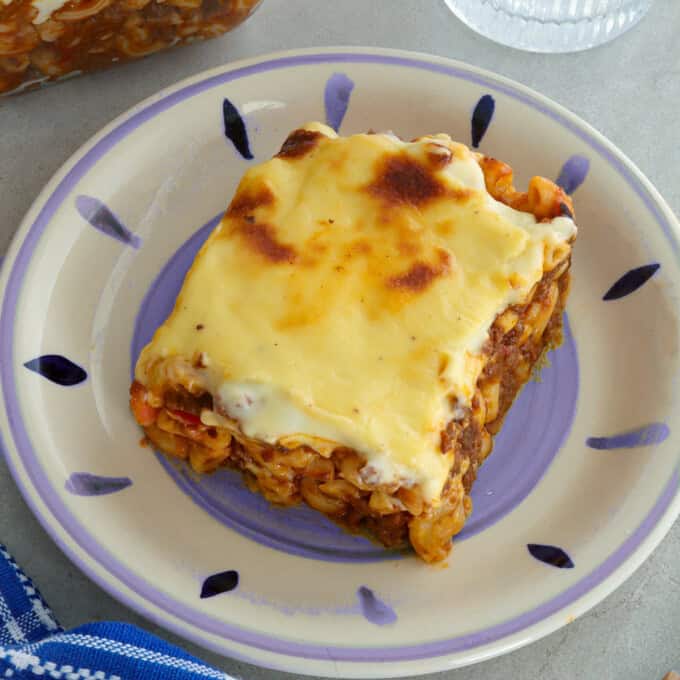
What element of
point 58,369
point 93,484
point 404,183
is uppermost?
point 404,183

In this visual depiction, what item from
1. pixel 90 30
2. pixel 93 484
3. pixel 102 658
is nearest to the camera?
pixel 102 658

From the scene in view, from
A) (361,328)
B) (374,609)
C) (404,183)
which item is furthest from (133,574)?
(404,183)

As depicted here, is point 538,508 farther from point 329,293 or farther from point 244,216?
point 244,216

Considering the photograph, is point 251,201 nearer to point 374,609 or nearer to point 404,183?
point 404,183

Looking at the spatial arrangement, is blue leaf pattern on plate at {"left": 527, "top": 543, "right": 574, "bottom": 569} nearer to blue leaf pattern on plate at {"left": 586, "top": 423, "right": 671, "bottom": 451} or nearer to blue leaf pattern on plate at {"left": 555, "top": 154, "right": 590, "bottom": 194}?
blue leaf pattern on plate at {"left": 586, "top": 423, "right": 671, "bottom": 451}

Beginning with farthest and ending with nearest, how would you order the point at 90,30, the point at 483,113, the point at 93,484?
the point at 483,113, the point at 90,30, the point at 93,484

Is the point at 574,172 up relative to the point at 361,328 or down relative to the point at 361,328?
up

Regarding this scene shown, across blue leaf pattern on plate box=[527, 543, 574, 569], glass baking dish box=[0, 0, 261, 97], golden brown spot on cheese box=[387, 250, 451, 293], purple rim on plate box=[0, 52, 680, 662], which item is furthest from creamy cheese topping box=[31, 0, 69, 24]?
blue leaf pattern on plate box=[527, 543, 574, 569]

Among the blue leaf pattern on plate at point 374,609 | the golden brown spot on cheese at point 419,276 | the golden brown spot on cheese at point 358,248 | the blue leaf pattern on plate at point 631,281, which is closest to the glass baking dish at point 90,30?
the golden brown spot on cheese at point 358,248
